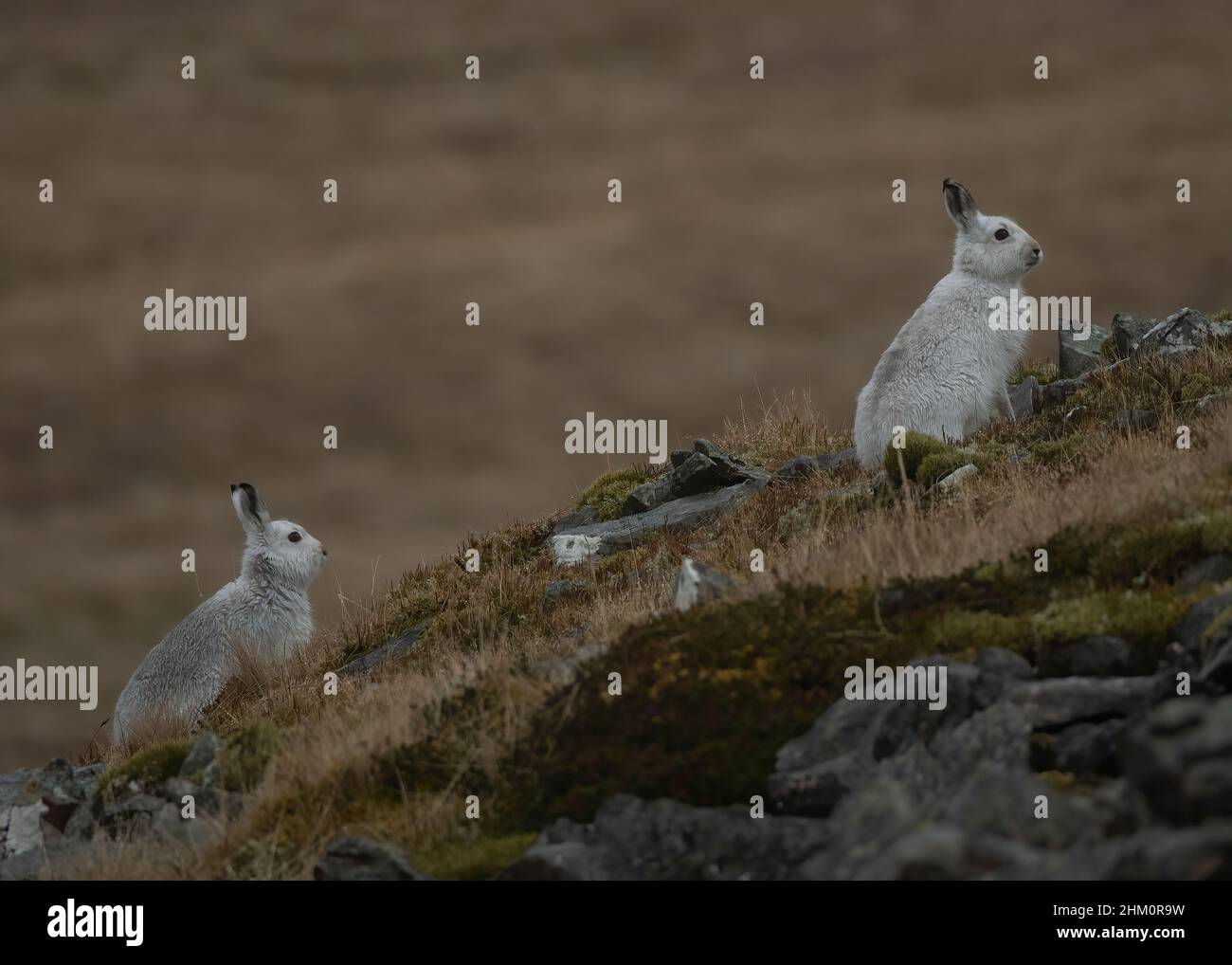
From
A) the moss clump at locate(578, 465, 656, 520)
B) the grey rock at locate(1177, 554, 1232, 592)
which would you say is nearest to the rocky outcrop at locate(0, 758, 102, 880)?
the grey rock at locate(1177, 554, 1232, 592)

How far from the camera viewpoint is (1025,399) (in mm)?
20453

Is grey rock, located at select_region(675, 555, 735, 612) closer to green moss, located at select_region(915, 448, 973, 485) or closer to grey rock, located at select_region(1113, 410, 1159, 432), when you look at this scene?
green moss, located at select_region(915, 448, 973, 485)

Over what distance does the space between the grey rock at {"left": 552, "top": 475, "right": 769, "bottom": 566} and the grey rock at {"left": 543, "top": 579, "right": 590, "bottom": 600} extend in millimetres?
1438

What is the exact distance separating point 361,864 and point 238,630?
10.3 m

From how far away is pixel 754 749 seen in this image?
949 cm

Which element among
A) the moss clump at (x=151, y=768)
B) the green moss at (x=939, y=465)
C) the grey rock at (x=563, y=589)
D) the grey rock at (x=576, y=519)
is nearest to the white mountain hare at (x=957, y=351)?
the green moss at (x=939, y=465)

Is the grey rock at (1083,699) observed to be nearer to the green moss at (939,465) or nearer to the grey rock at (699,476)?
the green moss at (939,465)

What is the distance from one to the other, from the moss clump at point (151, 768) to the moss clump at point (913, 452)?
8.48 meters

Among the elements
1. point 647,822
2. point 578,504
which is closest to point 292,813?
point 647,822

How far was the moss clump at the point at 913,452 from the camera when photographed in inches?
663

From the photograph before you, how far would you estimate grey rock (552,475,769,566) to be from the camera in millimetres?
19656
